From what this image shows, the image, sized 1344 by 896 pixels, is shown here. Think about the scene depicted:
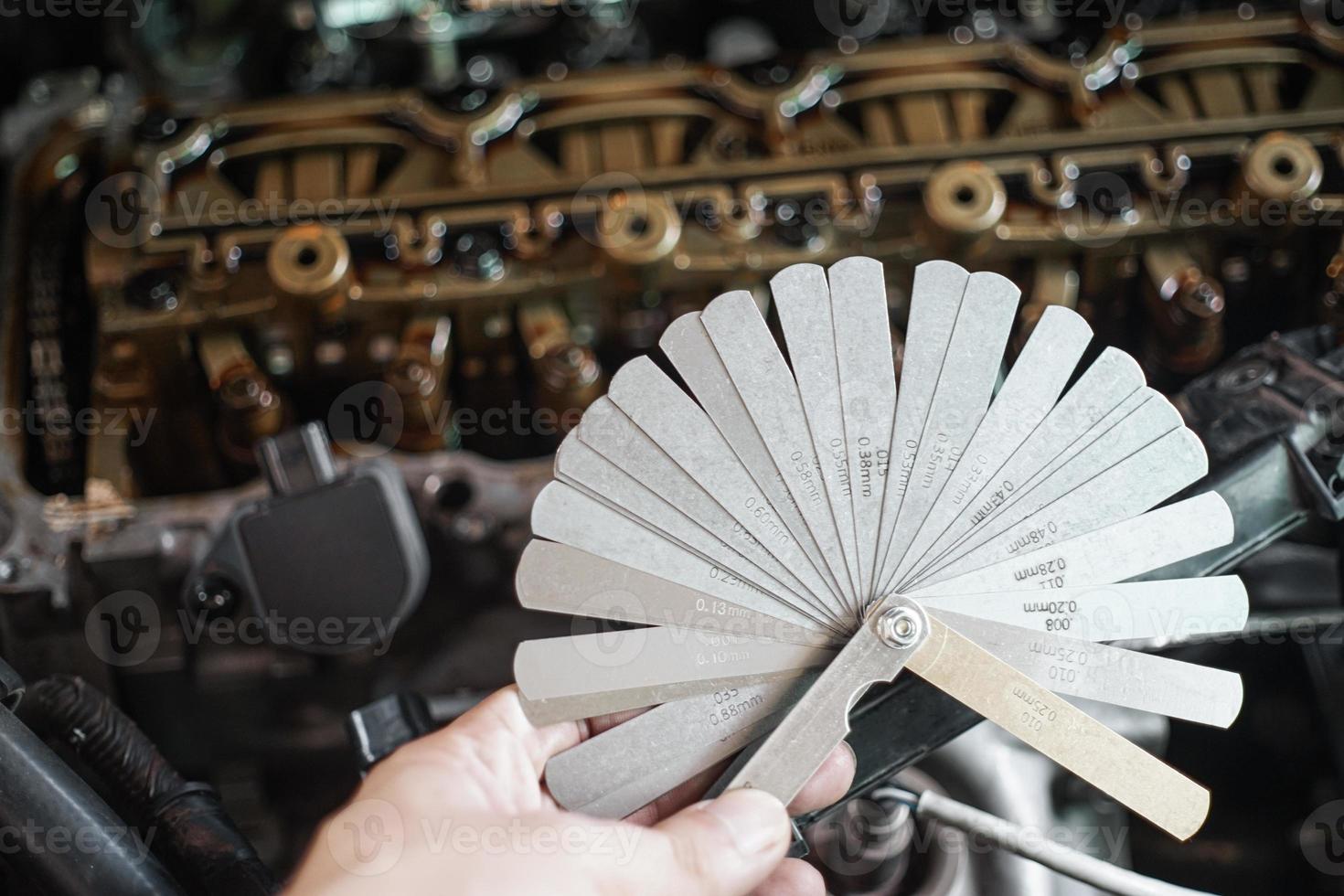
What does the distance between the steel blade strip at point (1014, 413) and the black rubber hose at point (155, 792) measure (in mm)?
615

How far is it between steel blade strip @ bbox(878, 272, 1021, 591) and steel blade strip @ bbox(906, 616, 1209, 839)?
3.0 inches

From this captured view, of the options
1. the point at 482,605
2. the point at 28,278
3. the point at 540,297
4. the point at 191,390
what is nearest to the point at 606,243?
the point at 540,297

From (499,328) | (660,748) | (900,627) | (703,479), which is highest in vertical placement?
(499,328)

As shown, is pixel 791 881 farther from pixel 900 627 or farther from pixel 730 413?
pixel 730 413

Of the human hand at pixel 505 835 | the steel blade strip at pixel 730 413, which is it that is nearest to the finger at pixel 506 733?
the human hand at pixel 505 835

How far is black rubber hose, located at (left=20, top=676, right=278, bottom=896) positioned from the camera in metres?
1.05

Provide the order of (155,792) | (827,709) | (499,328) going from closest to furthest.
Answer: (827,709), (155,792), (499,328)

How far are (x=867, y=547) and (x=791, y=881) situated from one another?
0.94 feet

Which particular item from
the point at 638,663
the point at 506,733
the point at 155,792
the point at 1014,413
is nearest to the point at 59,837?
the point at 155,792

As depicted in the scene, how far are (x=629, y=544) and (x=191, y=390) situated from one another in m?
0.81

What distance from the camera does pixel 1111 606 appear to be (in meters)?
0.99

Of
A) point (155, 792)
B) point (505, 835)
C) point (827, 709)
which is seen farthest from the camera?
point (155, 792)

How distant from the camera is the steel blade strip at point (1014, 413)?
0.99 m

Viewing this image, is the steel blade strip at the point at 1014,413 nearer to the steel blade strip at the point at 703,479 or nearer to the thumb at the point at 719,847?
the steel blade strip at the point at 703,479
